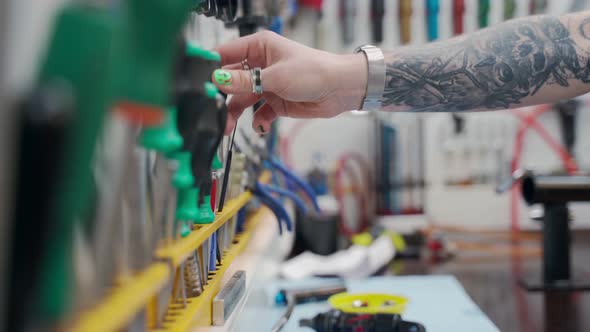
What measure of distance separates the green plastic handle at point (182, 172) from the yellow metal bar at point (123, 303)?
2.4 inches

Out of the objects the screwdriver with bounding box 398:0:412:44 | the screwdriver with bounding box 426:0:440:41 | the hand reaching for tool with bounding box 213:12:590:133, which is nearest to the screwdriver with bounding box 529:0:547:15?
the screwdriver with bounding box 426:0:440:41

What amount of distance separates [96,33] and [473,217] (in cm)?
201

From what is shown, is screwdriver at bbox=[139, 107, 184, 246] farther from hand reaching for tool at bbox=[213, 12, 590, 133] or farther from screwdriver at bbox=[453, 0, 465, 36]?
screwdriver at bbox=[453, 0, 465, 36]

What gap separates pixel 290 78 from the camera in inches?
26.9

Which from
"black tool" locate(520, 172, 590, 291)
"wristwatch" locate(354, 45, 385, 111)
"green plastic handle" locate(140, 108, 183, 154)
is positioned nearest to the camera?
"green plastic handle" locate(140, 108, 183, 154)

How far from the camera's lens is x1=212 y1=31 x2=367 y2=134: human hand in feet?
2.21

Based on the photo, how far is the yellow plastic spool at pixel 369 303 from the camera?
35.4 inches

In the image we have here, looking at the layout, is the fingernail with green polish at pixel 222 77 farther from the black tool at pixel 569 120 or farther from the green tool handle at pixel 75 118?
the black tool at pixel 569 120

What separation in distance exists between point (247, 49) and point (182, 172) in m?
0.35

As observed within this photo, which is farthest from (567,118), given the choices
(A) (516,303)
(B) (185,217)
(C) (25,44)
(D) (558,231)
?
(C) (25,44)

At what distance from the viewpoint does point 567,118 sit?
6.60 ft

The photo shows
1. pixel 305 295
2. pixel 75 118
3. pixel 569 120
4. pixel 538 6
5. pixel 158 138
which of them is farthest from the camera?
pixel 538 6

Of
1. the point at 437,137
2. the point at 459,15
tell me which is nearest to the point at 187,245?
the point at 437,137

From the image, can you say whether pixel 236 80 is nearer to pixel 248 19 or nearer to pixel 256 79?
pixel 256 79
